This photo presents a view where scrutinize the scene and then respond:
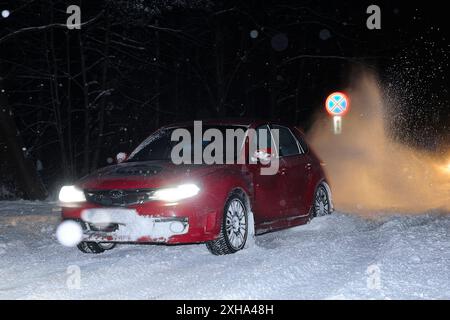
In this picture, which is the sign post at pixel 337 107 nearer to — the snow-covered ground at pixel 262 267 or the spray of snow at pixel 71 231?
the snow-covered ground at pixel 262 267

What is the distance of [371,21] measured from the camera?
2675 cm

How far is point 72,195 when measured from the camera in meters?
→ 7.84

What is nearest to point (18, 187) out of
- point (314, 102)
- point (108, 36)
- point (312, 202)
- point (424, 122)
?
point (108, 36)

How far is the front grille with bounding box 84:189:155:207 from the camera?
24.1 feet

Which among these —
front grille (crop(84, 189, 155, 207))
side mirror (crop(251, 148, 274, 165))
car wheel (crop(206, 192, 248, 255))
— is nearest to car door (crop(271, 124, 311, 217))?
side mirror (crop(251, 148, 274, 165))

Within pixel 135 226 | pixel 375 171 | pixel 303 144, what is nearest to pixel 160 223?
pixel 135 226

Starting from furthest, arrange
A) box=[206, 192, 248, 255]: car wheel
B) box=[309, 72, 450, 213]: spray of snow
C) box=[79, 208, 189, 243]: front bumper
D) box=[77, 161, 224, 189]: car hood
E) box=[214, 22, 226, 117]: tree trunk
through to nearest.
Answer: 1. box=[214, 22, 226, 117]: tree trunk
2. box=[309, 72, 450, 213]: spray of snow
3. box=[206, 192, 248, 255]: car wheel
4. box=[77, 161, 224, 189]: car hood
5. box=[79, 208, 189, 243]: front bumper

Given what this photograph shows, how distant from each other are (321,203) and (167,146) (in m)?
2.91

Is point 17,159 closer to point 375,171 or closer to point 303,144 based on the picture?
point 303,144

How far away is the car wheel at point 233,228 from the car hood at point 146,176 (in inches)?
18.0

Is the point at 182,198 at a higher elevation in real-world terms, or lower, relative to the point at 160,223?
higher

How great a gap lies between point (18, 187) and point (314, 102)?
28.2 m

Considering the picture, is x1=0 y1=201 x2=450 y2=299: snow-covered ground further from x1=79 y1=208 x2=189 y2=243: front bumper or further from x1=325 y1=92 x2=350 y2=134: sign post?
x1=325 y1=92 x2=350 y2=134: sign post

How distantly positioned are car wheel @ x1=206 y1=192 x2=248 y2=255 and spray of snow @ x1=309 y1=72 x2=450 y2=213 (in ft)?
16.9
